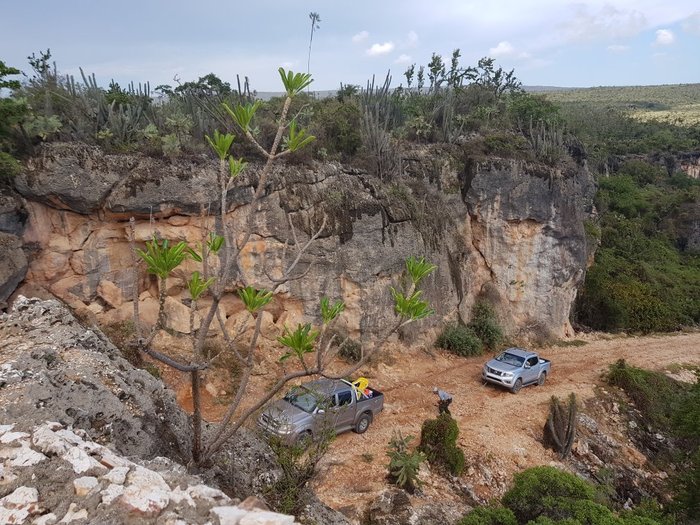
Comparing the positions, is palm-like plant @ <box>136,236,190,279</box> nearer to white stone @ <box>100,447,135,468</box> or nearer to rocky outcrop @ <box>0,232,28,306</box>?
white stone @ <box>100,447,135,468</box>

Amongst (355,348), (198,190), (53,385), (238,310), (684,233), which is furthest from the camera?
(684,233)

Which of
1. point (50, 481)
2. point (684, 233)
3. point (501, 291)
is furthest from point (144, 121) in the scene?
point (684, 233)

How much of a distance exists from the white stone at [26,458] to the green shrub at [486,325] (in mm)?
17790

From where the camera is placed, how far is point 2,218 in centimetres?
1126

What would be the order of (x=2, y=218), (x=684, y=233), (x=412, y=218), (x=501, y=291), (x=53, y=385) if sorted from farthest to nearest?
(x=684, y=233), (x=501, y=291), (x=412, y=218), (x=2, y=218), (x=53, y=385)

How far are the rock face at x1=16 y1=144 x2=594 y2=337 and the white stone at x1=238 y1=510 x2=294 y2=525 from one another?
6.75 metres

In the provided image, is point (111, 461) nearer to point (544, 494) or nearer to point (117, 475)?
point (117, 475)

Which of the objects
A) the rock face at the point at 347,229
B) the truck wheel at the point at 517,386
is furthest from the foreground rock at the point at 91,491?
the truck wheel at the point at 517,386

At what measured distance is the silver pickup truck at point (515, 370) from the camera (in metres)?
15.1

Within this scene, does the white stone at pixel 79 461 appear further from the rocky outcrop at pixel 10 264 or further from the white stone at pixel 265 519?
the rocky outcrop at pixel 10 264

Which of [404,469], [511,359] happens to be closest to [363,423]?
[404,469]

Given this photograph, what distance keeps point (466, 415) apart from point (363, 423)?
3.59 m

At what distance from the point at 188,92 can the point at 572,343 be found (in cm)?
1969

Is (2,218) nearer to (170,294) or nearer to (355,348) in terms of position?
(170,294)
